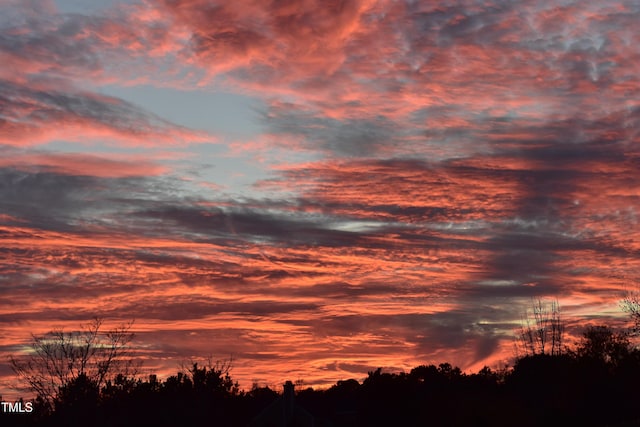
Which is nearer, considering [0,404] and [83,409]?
[83,409]

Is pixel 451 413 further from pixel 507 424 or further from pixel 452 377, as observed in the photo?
pixel 452 377

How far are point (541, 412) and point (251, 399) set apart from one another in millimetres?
32597

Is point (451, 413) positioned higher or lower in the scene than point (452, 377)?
lower

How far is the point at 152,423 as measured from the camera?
5303 cm

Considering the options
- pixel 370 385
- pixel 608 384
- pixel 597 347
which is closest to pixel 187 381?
pixel 370 385

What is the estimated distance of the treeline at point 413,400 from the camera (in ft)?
172

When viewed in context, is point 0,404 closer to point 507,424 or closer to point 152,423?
point 152,423

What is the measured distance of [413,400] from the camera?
82312 mm

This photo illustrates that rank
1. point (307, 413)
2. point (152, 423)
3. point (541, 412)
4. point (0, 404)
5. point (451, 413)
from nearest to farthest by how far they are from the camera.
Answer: point (152, 423)
point (0, 404)
point (541, 412)
point (451, 413)
point (307, 413)

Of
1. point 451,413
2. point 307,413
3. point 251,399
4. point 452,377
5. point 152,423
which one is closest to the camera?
point 152,423

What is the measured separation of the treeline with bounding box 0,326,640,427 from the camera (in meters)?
52.3

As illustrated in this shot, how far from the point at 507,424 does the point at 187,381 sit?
3194 cm

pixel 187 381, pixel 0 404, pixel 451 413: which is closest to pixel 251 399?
pixel 187 381

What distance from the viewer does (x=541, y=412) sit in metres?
63.3
